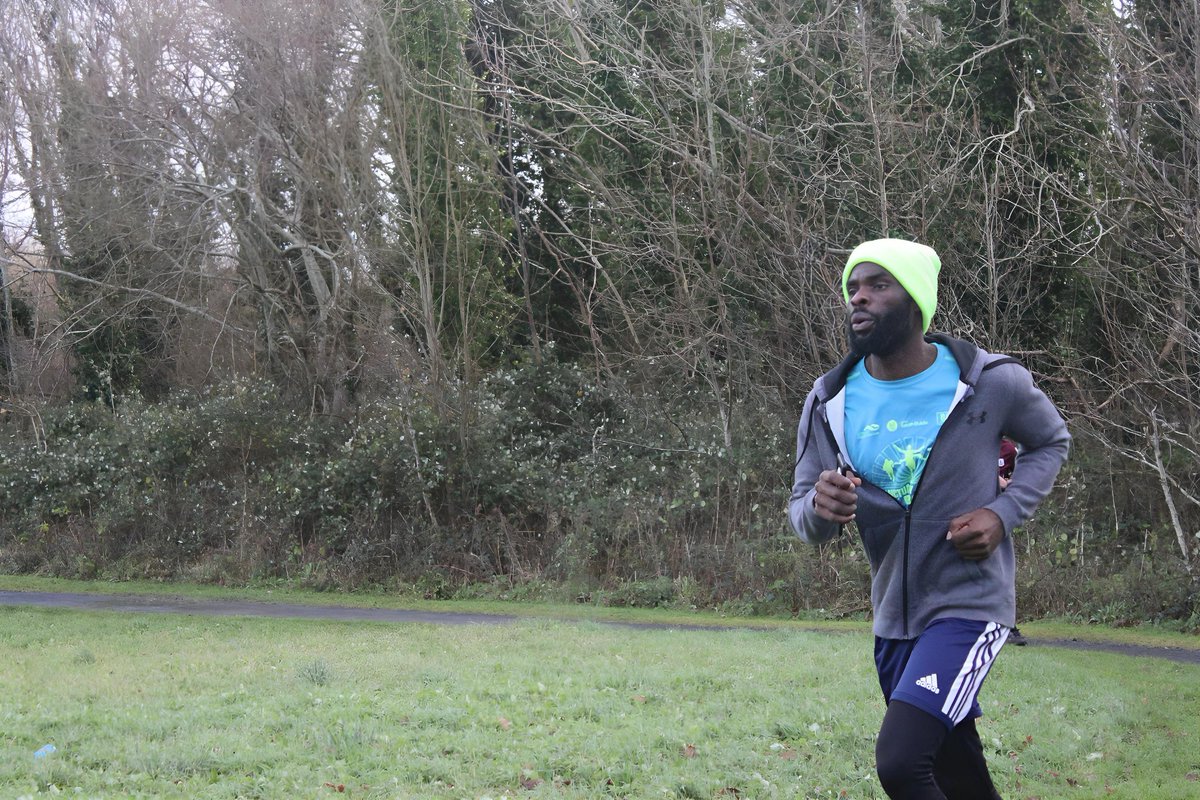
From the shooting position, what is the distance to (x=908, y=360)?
4.33 m

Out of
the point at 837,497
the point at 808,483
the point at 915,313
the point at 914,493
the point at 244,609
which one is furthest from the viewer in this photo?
the point at 244,609

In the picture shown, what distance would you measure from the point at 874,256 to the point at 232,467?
21.0 meters

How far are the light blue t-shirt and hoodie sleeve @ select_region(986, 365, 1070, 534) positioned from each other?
0.67ft

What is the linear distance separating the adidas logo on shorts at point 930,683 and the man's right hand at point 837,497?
1.77ft

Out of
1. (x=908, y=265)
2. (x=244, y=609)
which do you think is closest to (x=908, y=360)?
(x=908, y=265)

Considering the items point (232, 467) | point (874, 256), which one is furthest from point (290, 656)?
point (232, 467)

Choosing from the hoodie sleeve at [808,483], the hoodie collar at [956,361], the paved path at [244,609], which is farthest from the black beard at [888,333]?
the paved path at [244,609]

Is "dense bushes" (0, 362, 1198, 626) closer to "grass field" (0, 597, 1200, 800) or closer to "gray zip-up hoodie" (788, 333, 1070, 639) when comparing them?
"grass field" (0, 597, 1200, 800)

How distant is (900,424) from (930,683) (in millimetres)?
859

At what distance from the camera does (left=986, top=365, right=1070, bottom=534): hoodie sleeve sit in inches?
164

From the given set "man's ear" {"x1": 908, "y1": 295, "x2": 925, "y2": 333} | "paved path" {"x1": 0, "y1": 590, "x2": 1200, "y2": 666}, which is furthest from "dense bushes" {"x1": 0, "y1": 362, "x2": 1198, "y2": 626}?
"man's ear" {"x1": 908, "y1": 295, "x2": 925, "y2": 333}

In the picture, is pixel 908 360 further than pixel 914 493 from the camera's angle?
Yes

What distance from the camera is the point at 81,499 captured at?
80.4 ft

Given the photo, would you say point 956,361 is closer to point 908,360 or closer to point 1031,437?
point 908,360
